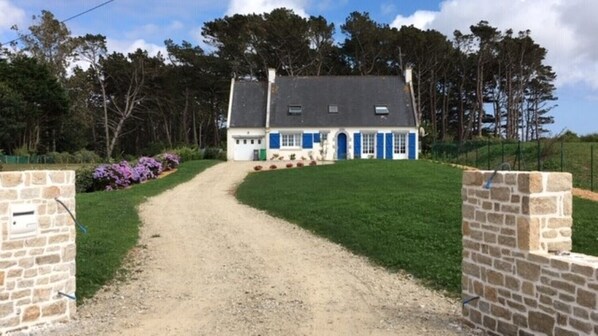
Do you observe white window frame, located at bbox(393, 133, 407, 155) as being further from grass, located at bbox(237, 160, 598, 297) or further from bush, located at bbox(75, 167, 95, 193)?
bush, located at bbox(75, 167, 95, 193)

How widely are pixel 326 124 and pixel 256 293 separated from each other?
3012cm

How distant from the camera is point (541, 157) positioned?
21.2 m

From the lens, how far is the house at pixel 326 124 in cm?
3619

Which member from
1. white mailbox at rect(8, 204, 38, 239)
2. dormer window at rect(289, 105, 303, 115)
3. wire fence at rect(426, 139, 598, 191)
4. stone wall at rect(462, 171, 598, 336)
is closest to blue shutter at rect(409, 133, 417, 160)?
wire fence at rect(426, 139, 598, 191)

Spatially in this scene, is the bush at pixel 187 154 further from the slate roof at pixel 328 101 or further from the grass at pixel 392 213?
the grass at pixel 392 213

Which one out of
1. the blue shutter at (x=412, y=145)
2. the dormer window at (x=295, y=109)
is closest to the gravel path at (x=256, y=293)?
the blue shutter at (x=412, y=145)

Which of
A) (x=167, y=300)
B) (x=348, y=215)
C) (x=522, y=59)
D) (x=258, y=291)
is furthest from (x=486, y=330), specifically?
(x=522, y=59)

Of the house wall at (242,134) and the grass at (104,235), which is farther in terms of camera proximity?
the house wall at (242,134)

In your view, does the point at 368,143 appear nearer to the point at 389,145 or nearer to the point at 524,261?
the point at 389,145

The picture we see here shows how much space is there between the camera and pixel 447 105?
194ft

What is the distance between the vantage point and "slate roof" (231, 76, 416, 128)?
121 ft

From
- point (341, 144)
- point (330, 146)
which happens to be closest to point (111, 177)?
point (330, 146)

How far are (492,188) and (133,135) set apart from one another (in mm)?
65777

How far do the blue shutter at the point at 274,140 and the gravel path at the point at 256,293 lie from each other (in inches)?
973
